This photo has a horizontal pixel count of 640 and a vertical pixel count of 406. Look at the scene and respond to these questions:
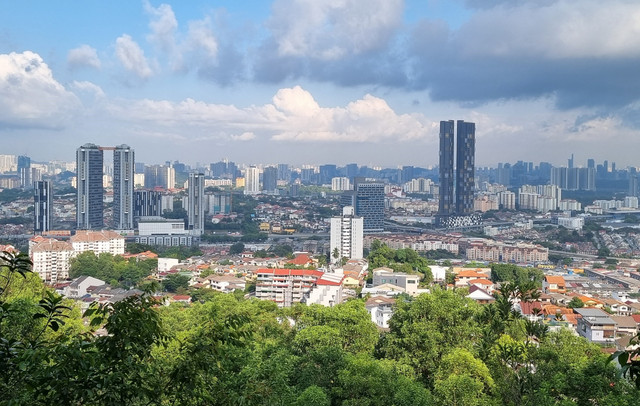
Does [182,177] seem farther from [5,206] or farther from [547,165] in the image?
[547,165]

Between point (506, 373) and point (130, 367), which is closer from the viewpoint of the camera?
point (130, 367)

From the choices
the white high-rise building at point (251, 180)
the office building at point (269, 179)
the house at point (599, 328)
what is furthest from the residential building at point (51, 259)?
the office building at point (269, 179)

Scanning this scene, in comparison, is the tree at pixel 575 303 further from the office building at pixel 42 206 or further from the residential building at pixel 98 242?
the office building at pixel 42 206

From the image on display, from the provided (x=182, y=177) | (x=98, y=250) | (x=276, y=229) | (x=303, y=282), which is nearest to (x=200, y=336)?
(x=303, y=282)

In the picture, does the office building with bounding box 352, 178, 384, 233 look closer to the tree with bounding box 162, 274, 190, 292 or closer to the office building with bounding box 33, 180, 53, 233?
the office building with bounding box 33, 180, 53, 233

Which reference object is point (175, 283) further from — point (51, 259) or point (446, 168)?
point (446, 168)

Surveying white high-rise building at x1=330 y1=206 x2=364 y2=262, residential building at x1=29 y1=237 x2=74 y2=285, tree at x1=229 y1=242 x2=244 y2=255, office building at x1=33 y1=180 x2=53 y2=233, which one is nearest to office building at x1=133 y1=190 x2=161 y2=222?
office building at x1=33 y1=180 x2=53 y2=233

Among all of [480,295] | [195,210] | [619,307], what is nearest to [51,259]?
[480,295]
